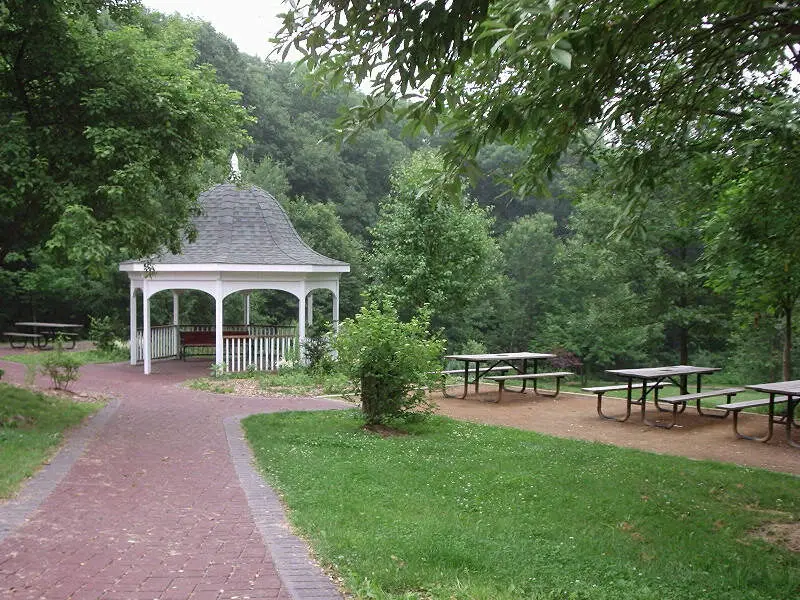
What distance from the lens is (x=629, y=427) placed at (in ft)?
37.2

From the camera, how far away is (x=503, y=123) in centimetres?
466

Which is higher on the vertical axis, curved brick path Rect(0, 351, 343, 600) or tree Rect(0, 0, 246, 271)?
tree Rect(0, 0, 246, 271)

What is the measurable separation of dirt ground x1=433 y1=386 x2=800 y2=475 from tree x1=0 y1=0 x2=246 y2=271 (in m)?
6.20

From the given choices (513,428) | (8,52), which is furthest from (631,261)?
(8,52)

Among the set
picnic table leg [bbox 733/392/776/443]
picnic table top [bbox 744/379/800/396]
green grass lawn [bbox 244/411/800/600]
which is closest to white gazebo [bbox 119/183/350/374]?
green grass lawn [bbox 244/411/800/600]

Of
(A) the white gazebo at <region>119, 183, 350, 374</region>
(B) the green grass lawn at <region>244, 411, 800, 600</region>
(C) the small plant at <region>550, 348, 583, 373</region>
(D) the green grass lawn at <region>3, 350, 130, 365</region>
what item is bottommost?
(C) the small plant at <region>550, 348, 583, 373</region>

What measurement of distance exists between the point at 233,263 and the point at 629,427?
9.94 m

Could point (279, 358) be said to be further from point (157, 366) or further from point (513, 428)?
point (513, 428)

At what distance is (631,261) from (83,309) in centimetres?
2121

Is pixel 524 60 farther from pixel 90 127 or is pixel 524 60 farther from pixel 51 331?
A: pixel 51 331

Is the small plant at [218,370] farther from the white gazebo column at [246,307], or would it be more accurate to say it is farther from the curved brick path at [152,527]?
the white gazebo column at [246,307]

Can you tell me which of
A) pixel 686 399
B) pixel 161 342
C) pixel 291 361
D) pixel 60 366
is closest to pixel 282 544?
pixel 686 399

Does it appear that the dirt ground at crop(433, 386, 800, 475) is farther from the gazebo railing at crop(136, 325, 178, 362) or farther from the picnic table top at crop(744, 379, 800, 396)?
the gazebo railing at crop(136, 325, 178, 362)

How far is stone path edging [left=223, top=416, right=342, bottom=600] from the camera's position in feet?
14.6
